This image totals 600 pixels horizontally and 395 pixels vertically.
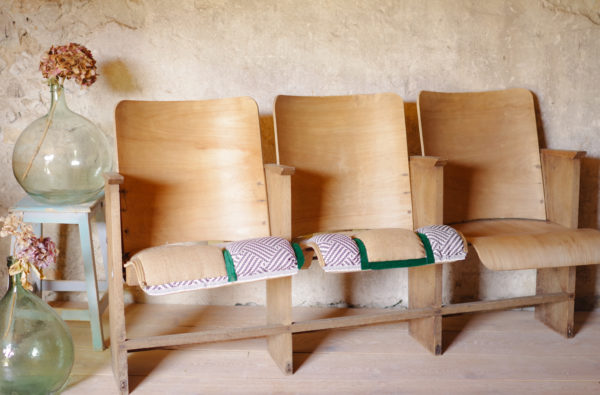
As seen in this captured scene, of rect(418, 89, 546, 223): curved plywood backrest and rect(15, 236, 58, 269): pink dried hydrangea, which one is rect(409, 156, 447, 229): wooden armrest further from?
rect(15, 236, 58, 269): pink dried hydrangea

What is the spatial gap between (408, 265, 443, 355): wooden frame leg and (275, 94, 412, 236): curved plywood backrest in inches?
9.2

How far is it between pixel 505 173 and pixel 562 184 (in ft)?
0.84

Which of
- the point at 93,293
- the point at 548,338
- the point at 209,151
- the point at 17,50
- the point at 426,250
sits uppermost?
the point at 17,50

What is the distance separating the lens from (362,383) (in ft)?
7.23

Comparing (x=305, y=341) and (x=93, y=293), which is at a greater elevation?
(x=93, y=293)

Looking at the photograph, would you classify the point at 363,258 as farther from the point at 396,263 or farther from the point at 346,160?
the point at 346,160

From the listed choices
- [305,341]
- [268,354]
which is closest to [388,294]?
[305,341]

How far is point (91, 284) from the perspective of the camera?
8.04ft

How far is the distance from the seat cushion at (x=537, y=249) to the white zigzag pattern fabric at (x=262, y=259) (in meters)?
0.76

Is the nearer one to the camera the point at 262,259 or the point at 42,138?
the point at 262,259

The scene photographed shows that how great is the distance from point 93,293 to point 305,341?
933 mm

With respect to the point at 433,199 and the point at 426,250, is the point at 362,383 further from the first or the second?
the point at 433,199

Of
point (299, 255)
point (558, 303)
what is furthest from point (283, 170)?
point (558, 303)

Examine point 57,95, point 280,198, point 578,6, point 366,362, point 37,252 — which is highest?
point 578,6
